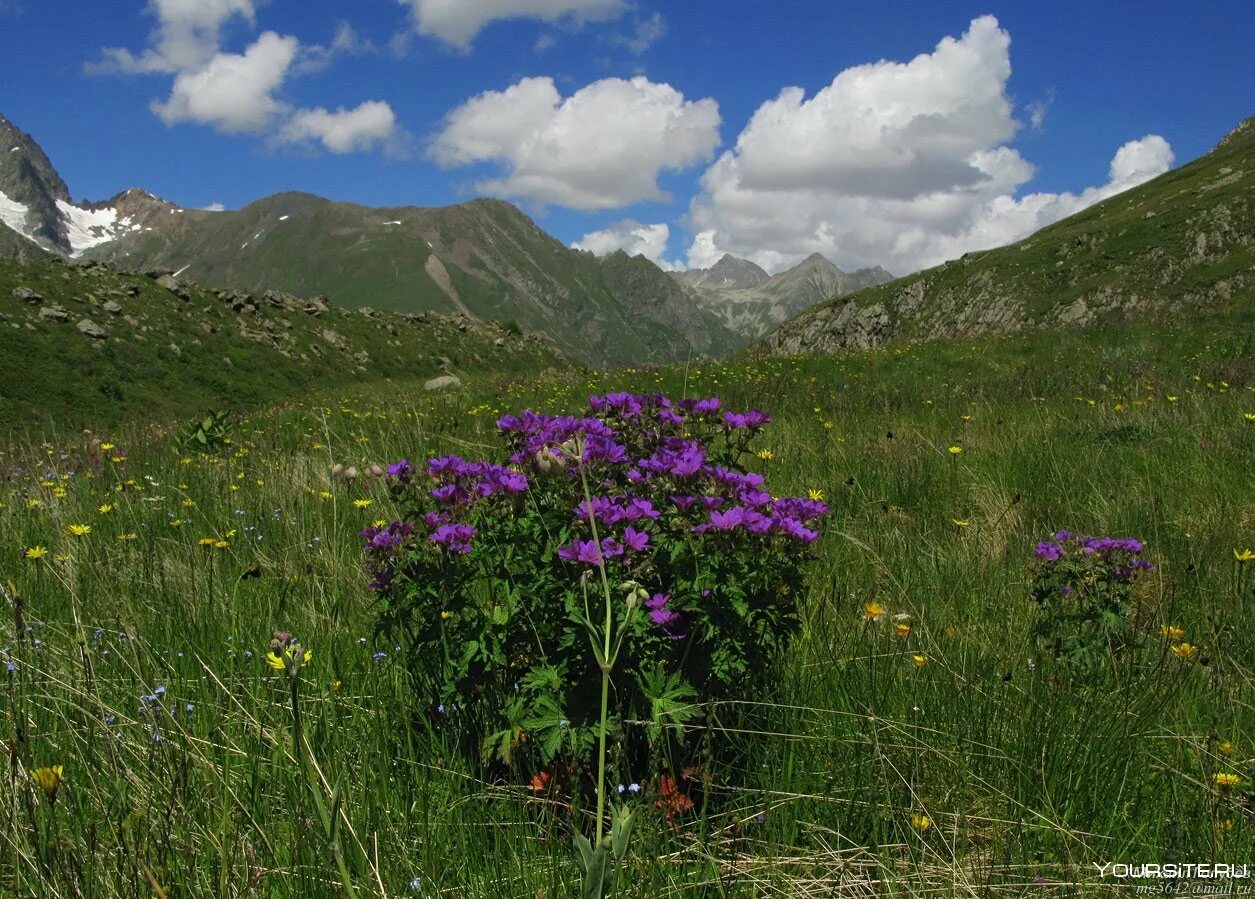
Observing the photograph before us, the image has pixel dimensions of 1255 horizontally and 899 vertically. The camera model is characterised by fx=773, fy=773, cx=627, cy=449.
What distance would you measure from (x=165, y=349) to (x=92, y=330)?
74.4 inches

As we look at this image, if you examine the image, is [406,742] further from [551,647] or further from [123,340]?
[123,340]

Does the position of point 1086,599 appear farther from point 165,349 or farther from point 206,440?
point 165,349

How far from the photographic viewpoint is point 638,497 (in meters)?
2.29

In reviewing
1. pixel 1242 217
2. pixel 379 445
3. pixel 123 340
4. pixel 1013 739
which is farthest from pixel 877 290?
pixel 1013 739

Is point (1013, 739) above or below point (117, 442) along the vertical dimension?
below

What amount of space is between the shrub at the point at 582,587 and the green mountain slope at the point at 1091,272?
31.3 m

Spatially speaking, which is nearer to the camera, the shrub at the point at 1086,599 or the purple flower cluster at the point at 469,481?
the purple flower cluster at the point at 469,481

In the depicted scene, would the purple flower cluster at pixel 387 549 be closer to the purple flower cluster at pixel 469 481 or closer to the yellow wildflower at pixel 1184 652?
the purple flower cluster at pixel 469 481

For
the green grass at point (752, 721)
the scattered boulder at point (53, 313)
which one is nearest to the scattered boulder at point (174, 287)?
the scattered boulder at point (53, 313)

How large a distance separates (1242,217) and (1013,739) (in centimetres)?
4903

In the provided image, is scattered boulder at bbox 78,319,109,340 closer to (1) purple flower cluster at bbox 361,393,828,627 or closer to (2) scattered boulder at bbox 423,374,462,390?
(2) scattered boulder at bbox 423,374,462,390

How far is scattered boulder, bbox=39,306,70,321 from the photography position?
851 inches

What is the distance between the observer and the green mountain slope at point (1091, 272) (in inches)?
1499

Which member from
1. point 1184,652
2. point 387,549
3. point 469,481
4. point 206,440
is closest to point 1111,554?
point 1184,652
